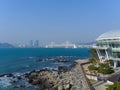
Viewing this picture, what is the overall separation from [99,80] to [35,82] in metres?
17.8

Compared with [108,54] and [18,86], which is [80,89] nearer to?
[18,86]

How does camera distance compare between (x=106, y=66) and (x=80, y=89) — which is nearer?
(x=80, y=89)

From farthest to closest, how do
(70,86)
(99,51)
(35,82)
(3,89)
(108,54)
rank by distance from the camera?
(99,51) → (108,54) → (35,82) → (3,89) → (70,86)

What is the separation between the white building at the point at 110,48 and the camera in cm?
5550

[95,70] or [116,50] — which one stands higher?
[116,50]

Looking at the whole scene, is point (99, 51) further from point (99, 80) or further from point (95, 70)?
point (99, 80)

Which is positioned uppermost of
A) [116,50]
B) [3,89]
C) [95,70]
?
[116,50]

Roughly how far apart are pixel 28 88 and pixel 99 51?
24.7 meters

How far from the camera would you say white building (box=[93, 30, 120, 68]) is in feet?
182

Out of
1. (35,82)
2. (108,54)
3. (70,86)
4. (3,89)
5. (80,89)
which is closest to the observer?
(80,89)

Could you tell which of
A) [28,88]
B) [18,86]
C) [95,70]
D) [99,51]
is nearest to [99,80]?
[95,70]

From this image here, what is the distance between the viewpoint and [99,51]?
64062 millimetres

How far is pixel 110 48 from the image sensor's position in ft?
190

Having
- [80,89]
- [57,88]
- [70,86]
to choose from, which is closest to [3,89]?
Result: [57,88]
